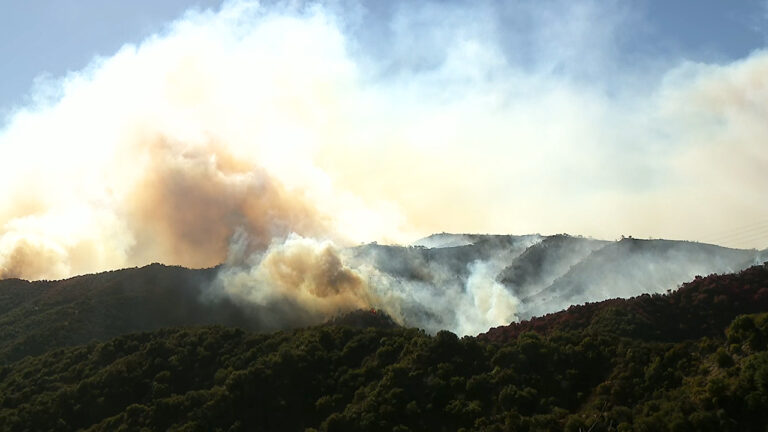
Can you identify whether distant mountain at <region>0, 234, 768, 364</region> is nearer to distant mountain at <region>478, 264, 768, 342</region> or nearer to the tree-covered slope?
the tree-covered slope

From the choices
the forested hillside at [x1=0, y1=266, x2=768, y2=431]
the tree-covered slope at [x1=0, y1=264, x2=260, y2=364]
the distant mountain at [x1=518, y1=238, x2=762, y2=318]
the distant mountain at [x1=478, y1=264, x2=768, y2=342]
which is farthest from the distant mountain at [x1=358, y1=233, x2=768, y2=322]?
the forested hillside at [x1=0, y1=266, x2=768, y2=431]

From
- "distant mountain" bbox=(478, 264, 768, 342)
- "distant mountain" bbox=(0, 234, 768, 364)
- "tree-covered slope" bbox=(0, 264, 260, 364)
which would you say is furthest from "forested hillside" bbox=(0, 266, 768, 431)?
"distant mountain" bbox=(0, 234, 768, 364)

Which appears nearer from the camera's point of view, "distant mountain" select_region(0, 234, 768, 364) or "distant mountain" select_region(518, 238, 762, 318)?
"distant mountain" select_region(0, 234, 768, 364)

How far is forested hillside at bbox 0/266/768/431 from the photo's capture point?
55906 mm

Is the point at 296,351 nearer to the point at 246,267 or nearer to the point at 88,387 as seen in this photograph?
the point at 88,387

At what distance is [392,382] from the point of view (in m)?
67.9

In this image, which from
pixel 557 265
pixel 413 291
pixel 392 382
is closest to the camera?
pixel 392 382

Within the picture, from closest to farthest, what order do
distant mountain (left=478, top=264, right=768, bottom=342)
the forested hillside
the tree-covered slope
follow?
the forested hillside, distant mountain (left=478, top=264, right=768, bottom=342), the tree-covered slope

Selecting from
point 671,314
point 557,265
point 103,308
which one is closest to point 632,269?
point 557,265

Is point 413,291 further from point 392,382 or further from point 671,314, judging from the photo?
point 392,382

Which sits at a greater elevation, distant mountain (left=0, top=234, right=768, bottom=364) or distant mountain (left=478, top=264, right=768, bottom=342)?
distant mountain (left=0, top=234, right=768, bottom=364)

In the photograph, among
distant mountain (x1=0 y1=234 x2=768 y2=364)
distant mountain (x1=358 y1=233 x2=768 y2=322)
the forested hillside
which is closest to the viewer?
the forested hillside

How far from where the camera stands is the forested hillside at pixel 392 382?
55.9 meters

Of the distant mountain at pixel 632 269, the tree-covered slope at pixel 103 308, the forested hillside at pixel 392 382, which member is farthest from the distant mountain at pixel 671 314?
the tree-covered slope at pixel 103 308
